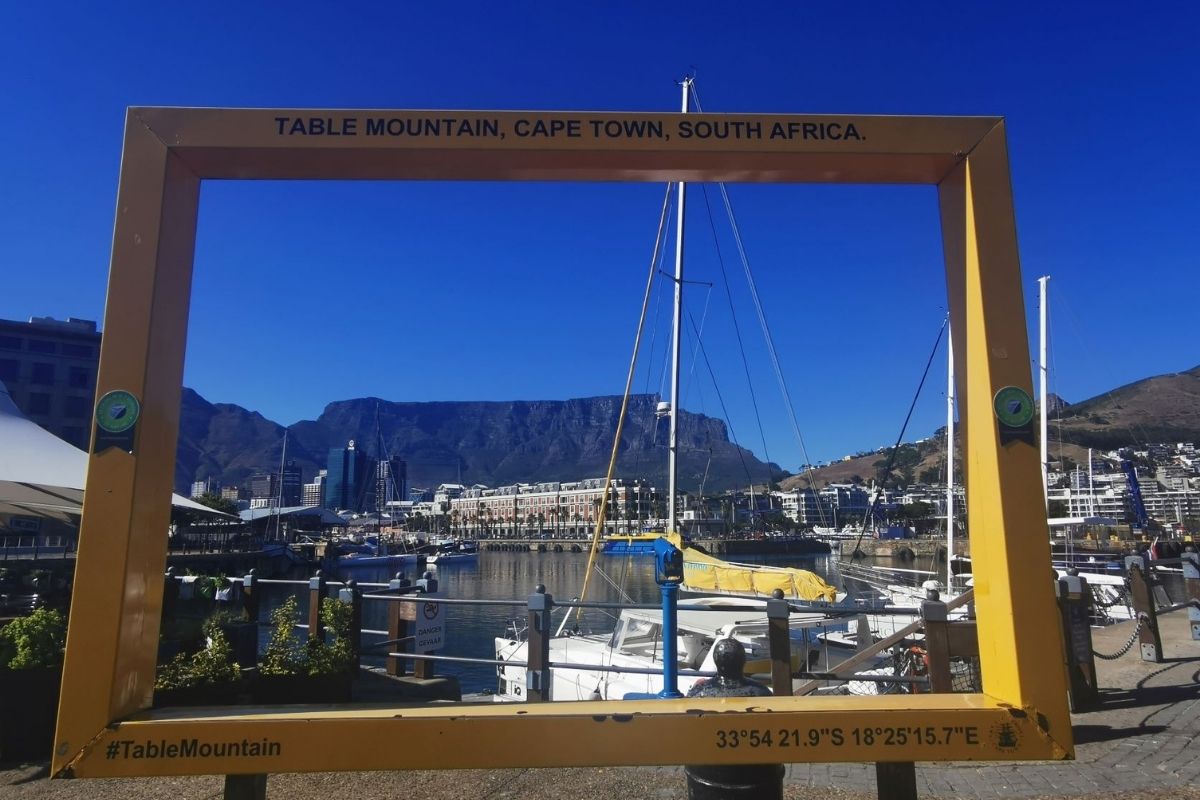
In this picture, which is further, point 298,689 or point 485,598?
point 485,598

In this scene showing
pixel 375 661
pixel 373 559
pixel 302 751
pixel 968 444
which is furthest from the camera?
pixel 373 559

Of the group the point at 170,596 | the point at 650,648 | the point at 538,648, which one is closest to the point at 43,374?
the point at 170,596

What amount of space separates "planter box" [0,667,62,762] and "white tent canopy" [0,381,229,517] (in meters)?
5.47

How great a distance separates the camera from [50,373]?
2859 inches

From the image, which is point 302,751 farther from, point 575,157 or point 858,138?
point 858,138

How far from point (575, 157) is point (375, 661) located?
63.3 ft

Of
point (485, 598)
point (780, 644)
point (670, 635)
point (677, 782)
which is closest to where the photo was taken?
point (677, 782)

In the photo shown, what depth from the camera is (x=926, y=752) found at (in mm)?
2967

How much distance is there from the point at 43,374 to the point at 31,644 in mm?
83347

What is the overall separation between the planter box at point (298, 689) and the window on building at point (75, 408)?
80756 mm

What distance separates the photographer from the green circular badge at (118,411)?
3.11 m

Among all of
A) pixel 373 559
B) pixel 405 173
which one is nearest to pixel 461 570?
pixel 373 559

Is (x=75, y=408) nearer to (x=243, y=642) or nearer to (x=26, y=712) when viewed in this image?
(x=243, y=642)

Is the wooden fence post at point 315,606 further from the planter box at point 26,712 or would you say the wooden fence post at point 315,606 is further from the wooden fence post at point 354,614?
the planter box at point 26,712
